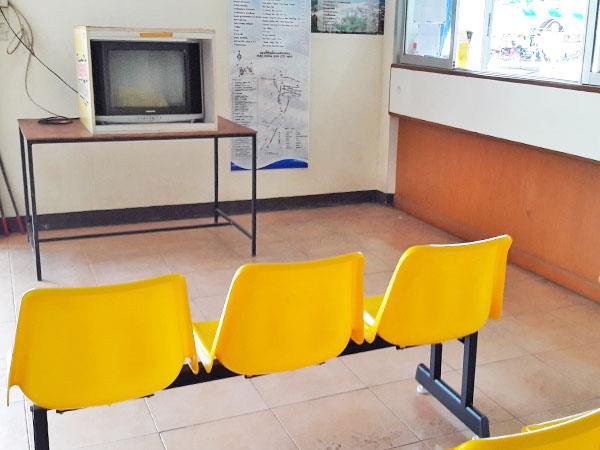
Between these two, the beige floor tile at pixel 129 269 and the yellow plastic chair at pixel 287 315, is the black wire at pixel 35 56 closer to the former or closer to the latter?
the beige floor tile at pixel 129 269

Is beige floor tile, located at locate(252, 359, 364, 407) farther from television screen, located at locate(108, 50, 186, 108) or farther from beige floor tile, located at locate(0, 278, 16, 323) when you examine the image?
television screen, located at locate(108, 50, 186, 108)

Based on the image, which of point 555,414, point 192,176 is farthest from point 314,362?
point 192,176

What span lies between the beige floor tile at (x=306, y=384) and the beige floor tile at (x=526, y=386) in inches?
21.8

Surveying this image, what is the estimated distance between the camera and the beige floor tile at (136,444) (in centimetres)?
240

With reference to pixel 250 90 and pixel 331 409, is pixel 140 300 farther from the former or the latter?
pixel 250 90

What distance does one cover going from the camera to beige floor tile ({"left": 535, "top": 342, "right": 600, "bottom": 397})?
294cm

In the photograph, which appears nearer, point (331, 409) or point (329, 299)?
point (329, 299)

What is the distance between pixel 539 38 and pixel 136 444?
3228 millimetres

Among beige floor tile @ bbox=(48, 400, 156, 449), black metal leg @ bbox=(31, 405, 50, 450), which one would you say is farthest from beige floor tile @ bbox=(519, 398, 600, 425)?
black metal leg @ bbox=(31, 405, 50, 450)

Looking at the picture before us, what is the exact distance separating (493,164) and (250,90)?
6.09 ft

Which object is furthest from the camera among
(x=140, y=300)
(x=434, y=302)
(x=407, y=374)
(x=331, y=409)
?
(x=407, y=374)

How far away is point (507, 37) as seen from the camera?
438cm

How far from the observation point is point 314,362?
2.16 meters

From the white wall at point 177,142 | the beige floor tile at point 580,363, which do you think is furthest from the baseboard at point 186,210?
the beige floor tile at point 580,363
